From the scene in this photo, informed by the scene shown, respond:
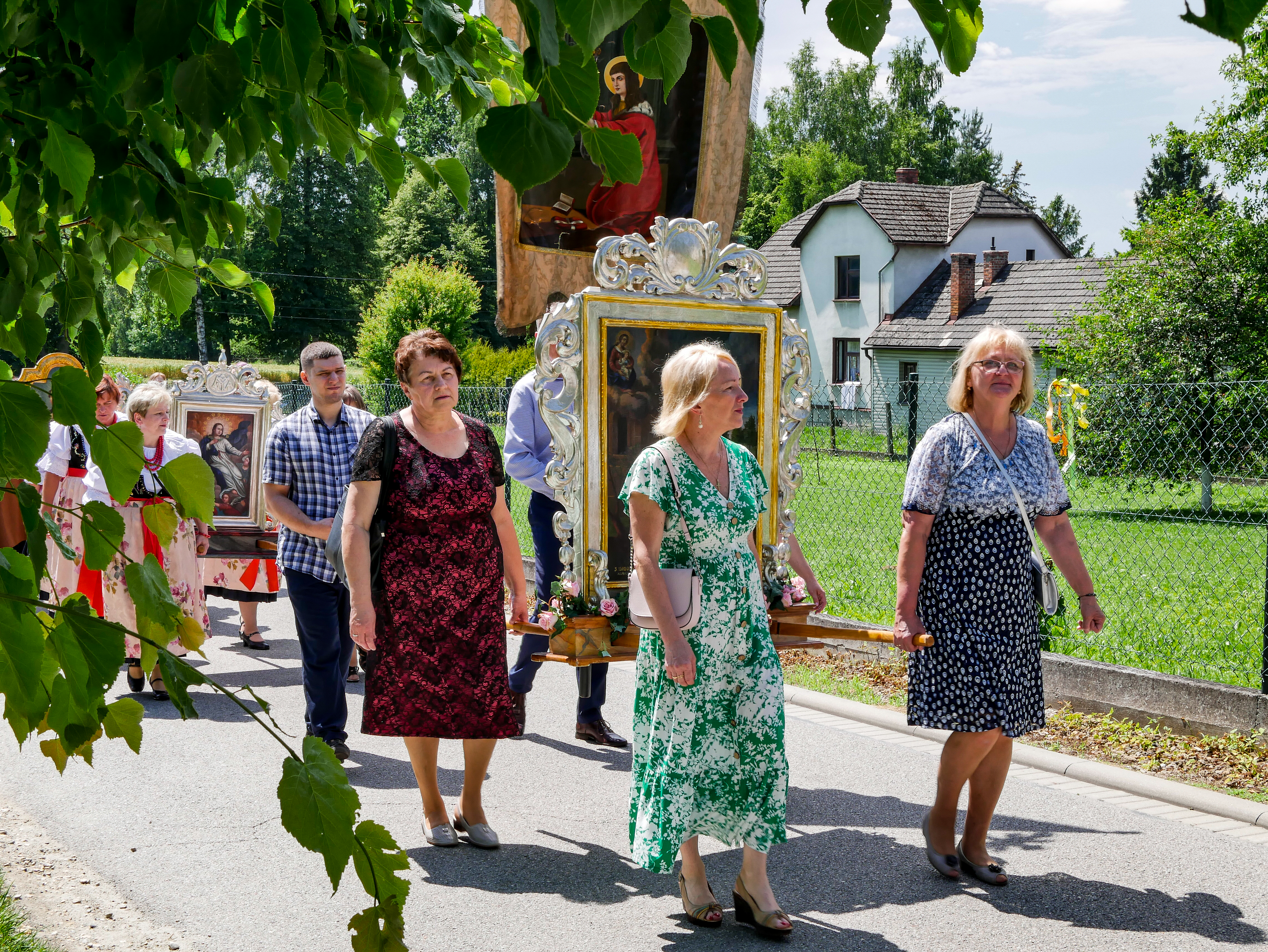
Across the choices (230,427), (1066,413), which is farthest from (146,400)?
(1066,413)

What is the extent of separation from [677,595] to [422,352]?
60.3 inches

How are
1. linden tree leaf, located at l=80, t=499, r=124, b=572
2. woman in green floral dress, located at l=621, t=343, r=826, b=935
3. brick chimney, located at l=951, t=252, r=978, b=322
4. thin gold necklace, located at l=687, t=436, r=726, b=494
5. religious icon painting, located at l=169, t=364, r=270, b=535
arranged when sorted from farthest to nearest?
brick chimney, located at l=951, t=252, r=978, b=322 → religious icon painting, located at l=169, t=364, r=270, b=535 → thin gold necklace, located at l=687, t=436, r=726, b=494 → woman in green floral dress, located at l=621, t=343, r=826, b=935 → linden tree leaf, located at l=80, t=499, r=124, b=572

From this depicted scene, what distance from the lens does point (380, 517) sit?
510 centimetres

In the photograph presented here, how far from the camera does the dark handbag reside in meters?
5.03

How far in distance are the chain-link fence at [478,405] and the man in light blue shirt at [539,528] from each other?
6101mm

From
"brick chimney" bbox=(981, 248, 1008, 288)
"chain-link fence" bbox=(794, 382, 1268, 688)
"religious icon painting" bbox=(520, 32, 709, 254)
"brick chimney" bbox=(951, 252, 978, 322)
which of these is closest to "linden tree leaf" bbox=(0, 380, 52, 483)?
"religious icon painting" bbox=(520, 32, 709, 254)

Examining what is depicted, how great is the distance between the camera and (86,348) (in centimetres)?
212

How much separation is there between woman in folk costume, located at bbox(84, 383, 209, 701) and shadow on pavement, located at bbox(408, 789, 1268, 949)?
321cm

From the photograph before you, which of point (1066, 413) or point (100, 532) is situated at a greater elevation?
point (1066, 413)

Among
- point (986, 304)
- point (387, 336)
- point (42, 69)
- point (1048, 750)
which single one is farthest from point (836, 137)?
point (42, 69)

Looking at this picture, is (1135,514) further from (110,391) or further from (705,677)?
(705,677)

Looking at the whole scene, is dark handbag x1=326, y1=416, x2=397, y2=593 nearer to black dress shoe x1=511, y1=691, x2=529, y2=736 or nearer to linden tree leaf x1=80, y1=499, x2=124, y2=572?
black dress shoe x1=511, y1=691, x2=529, y2=736

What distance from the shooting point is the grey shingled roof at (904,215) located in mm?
46875

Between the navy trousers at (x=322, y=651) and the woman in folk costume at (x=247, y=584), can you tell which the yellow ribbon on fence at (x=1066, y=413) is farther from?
the navy trousers at (x=322, y=651)
